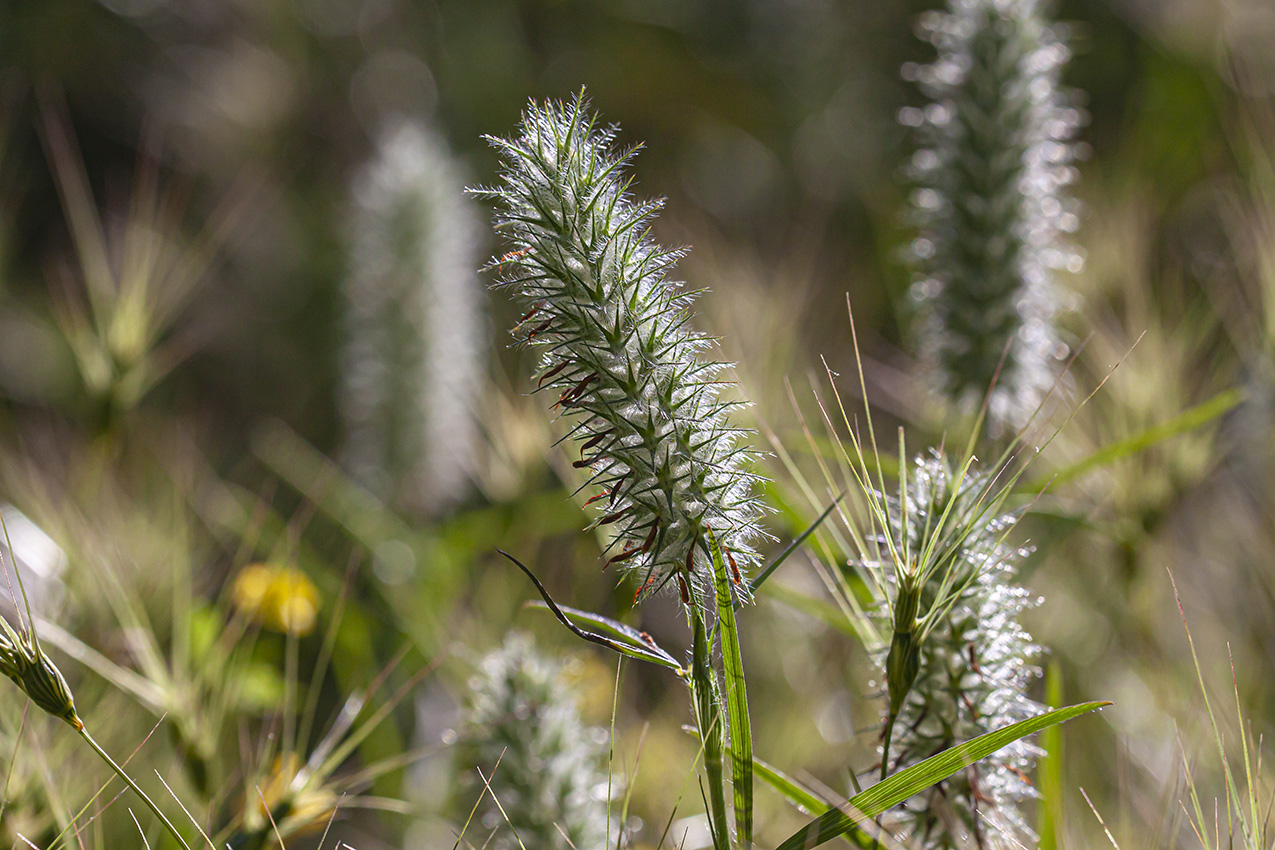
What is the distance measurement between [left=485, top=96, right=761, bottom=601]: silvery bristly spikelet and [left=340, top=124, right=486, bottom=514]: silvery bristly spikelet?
119 centimetres

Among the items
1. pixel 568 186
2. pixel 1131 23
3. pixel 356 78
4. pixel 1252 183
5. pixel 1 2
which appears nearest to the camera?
pixel 568 186

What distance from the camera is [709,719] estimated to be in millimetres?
563

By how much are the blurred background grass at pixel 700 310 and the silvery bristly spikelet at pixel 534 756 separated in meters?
0.25

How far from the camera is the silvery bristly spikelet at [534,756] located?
0.82 meters

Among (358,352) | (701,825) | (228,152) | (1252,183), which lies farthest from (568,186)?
(228,152)

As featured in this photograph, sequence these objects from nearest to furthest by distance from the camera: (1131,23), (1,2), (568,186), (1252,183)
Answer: (568,186) → (1252,183) → (1131,23) → (1,2)

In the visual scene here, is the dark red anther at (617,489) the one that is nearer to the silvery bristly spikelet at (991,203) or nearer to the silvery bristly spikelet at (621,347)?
the silvery bristly spikelet at (621,347)

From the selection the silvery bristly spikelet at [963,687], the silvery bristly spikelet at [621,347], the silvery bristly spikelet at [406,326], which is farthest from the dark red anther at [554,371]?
the silvery bristly spikelet at [406,326]

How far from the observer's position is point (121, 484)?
6.13 ft

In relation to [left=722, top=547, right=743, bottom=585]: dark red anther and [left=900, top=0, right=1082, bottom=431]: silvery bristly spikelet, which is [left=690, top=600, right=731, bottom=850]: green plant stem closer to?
[left=722, top=547, right=743, bottom=585]: dark red anther

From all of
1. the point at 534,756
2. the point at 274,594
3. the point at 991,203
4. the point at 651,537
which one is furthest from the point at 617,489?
the point at 274,594

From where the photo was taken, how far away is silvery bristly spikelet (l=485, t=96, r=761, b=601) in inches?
22.0

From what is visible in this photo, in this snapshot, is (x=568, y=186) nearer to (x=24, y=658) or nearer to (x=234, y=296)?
(x=24, y=658)

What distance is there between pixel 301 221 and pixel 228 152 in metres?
0.36
